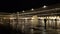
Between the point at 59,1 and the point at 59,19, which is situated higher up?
the point at 59,1

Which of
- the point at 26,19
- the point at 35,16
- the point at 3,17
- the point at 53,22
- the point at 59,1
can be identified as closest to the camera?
the point at 59,1

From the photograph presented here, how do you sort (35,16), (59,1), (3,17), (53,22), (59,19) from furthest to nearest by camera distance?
(3,17), (35,16), (53,22), (59,19), (59,1)

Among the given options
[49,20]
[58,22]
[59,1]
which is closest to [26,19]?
[49,20]

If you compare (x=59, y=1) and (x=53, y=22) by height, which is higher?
(x=59, y=1)

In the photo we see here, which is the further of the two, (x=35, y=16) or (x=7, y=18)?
(x=7, y=18)

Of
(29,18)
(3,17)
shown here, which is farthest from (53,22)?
(3,17)

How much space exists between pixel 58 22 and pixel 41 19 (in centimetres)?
612

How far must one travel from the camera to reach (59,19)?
23.5 m

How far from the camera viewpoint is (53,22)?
25.3 meters

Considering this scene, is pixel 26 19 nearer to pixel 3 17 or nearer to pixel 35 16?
pixel 35 16

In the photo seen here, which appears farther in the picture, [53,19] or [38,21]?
[38,21]

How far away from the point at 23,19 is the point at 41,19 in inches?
209

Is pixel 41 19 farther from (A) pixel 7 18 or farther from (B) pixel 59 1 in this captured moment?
(B) pixel 59 1

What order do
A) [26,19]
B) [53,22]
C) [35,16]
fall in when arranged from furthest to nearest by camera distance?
[26,19] < [35,16] < [53,22]
